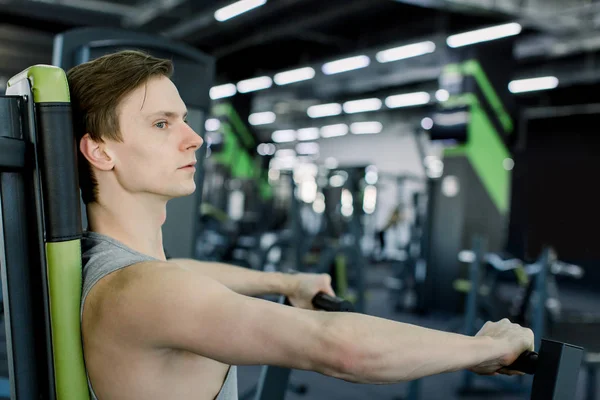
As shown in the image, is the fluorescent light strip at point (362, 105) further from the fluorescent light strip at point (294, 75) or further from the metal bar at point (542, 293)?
the metal bar at point (542, 293)

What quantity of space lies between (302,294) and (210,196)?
7.53 metres

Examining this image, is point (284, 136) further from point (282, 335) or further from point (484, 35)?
point (282, 335)

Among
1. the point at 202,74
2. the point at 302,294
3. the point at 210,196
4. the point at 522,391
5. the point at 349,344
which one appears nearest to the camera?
the point at 349,344

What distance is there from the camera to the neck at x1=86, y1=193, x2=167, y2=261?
1.06 meters

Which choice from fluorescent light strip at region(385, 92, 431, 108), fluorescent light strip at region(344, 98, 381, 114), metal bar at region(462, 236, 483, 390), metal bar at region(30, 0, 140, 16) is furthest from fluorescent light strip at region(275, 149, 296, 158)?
metal bar at region(462, 236, 483, 390)

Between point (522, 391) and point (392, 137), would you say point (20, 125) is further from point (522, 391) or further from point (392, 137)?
point (392, 137)

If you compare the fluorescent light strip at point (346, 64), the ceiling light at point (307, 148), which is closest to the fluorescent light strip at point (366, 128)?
the ceiling light at point (307, 148)

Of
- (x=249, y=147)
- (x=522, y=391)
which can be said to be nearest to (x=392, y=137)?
(x=249, y=147)

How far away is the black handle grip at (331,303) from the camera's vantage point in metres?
1.18

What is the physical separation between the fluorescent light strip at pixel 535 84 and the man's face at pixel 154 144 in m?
9.70

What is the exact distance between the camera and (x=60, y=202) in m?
0.92

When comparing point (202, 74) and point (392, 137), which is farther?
point (392, 137)

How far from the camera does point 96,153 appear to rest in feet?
3.36

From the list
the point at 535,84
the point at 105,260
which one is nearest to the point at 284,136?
the point at 535,84
